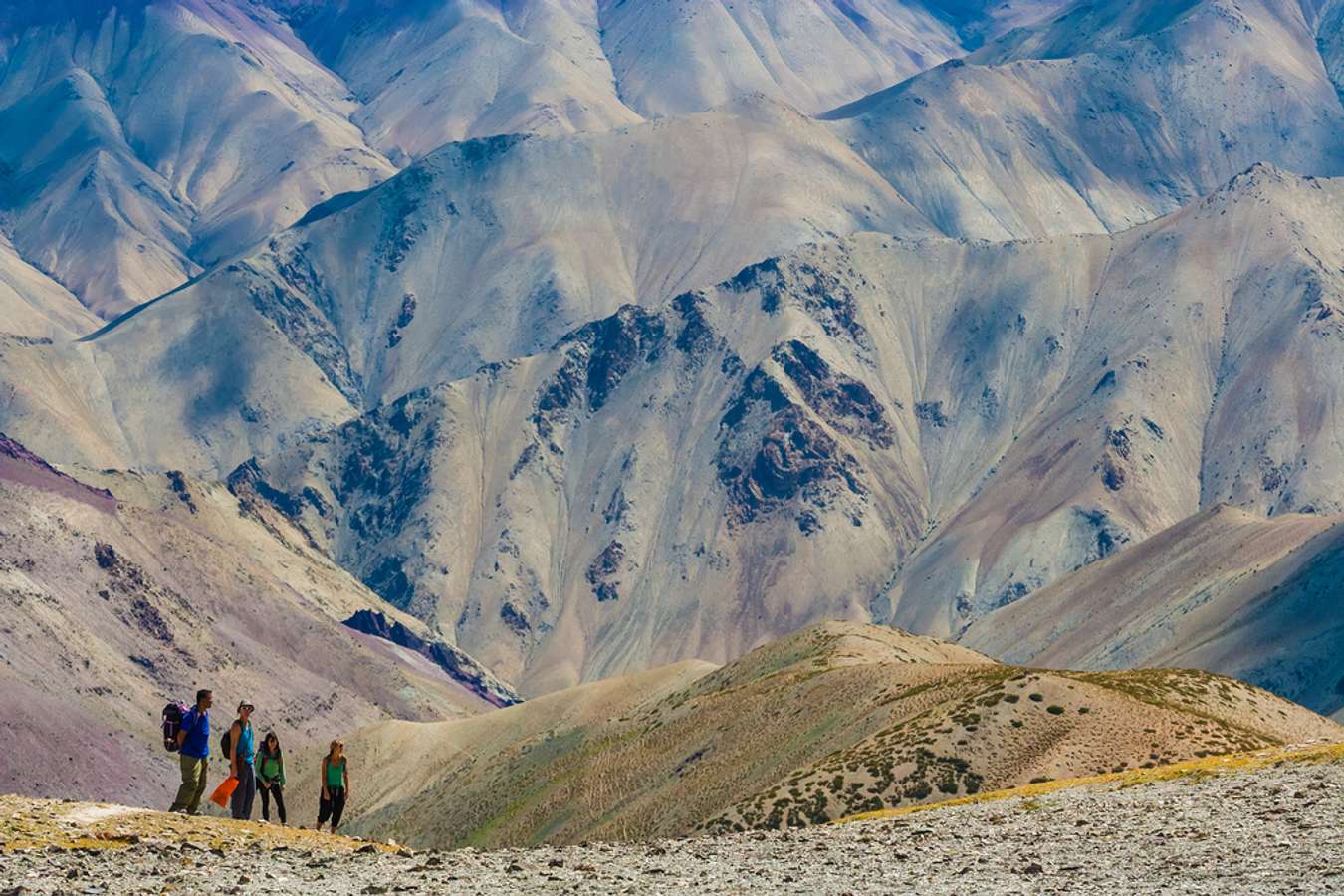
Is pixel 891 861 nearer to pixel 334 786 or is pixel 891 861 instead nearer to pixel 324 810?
pixel 334 786

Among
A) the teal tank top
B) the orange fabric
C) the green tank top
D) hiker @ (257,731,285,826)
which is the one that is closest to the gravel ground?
the orange fabric

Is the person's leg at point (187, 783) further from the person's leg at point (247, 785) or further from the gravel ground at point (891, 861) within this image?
the gravel ground at point (891, 861)

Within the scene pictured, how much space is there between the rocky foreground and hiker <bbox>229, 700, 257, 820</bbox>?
36.3 inches

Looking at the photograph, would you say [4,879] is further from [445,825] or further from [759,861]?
[445,825]

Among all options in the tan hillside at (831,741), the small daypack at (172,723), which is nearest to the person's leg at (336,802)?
the small daypack at (172,723)

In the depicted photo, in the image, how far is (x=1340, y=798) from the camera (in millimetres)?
50688

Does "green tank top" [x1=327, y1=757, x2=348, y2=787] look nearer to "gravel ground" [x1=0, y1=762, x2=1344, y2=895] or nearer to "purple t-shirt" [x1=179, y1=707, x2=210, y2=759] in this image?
"purple t-shirt" [x1=179, y1=707, x2=210, y2=759]

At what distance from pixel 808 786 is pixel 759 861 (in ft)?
177

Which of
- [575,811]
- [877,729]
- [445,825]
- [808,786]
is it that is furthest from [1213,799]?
[445,825]

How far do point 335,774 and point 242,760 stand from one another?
10.7 feet

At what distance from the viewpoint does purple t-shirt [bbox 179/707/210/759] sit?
4953 centimetres

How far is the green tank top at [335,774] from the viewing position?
174 ft

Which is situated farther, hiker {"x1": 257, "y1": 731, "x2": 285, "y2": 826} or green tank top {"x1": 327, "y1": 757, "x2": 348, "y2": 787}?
green tank top {"x1": 327, "y1": 757, "x2": 348, "y2": 787}

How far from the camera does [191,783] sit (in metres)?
50.0
